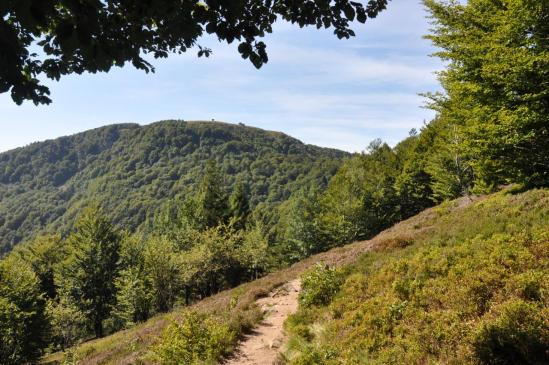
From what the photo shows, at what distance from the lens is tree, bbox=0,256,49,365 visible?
2750 centimetres

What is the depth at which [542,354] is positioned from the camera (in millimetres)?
5836

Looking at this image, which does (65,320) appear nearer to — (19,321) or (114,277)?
(114,277)

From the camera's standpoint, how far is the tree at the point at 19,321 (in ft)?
90.2

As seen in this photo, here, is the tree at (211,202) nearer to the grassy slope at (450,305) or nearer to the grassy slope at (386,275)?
the grassy slope at (386,275)

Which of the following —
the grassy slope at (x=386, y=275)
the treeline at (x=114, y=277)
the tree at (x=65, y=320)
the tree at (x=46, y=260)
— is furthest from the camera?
the tree at (x=46, y=260)

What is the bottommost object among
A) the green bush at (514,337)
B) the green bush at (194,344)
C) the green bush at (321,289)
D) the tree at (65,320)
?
the tree at (65,320)

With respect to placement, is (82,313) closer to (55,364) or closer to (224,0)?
(55,364)

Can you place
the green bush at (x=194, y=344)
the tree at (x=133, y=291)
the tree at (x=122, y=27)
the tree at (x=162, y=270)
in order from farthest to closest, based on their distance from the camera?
the tree at (x=133, y=291) → the tree at (x=162, y=270) → the green bush at (x=194, y=344) → the tree at (x=122, y=27)

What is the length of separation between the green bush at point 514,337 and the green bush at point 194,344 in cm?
658

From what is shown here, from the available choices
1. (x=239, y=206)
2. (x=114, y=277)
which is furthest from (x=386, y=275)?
(x=239, y=206)

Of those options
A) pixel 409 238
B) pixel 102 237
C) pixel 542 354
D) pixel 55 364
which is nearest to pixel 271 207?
pixel 102 237

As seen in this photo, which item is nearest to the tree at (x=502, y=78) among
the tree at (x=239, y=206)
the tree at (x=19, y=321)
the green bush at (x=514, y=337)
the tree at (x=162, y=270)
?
the green bush at (x=514, y=337)

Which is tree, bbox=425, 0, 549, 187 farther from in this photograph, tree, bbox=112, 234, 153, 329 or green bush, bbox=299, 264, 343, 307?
tree, bbox=112, 234, 153, 329

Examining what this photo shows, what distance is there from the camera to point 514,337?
6191mm
